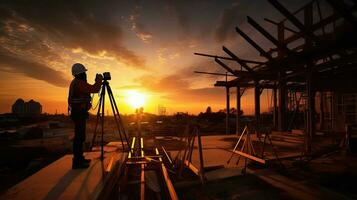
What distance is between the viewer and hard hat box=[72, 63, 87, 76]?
4496 mm

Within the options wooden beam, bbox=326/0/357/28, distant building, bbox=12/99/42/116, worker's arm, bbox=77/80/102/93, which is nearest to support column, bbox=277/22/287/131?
wooden beam, bbox=326/0/357/28

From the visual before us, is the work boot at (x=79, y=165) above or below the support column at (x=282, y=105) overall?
below

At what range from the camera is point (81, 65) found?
4621 mm

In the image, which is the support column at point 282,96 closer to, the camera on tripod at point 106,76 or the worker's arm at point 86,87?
the camera on tripod at point 106,76

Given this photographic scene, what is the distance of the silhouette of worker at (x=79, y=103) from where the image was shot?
14.5 ft

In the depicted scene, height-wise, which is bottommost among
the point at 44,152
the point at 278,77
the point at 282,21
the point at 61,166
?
the point at 44,152

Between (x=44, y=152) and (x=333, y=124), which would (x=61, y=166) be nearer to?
(x=44, y=152)

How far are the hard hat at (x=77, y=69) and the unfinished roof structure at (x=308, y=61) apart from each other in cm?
516

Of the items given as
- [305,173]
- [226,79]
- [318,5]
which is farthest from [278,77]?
[305,173]

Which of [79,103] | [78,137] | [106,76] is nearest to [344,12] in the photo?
[106,76]

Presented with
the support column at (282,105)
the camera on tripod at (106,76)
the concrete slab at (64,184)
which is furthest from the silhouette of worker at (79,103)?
the support column at (282,105)

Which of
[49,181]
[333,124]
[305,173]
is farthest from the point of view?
[333,124]

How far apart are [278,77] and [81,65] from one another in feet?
38.0

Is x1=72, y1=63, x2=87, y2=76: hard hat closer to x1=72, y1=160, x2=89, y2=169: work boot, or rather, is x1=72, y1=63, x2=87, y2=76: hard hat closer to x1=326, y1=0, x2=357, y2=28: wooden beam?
x1=72, y1=160, x2=89, y2=169: work boot
